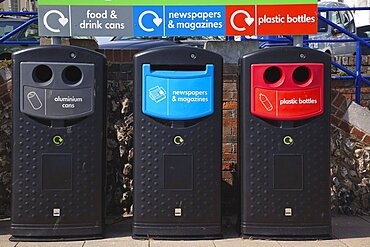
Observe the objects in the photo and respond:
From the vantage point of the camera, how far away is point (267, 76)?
17.7 ft

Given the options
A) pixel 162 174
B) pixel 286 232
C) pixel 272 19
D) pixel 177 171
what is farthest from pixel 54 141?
pixel 272 19

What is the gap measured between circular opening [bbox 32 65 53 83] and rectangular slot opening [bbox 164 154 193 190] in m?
1.21

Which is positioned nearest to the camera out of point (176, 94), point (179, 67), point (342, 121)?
point (176, 94)

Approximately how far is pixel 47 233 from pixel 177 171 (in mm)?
1193

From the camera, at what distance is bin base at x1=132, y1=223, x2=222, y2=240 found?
17.3 ft

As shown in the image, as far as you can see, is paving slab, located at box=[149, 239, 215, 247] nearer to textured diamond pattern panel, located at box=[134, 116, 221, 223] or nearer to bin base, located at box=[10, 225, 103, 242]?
textured diamond pattern panel, located at box=[134, 116, 221, 223]

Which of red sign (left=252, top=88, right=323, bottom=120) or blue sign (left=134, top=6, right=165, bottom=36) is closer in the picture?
red sign (left=252, top=88, right=323, bottom=120)

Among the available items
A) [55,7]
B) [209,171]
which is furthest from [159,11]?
[209,171]

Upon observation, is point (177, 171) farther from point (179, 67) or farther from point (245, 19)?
point (245, 19)

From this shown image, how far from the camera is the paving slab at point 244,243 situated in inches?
207

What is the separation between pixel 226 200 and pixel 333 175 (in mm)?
1165

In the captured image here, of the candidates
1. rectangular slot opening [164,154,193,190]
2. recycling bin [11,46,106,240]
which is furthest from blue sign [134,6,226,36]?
rectangular slot opening [164,154,193,190]

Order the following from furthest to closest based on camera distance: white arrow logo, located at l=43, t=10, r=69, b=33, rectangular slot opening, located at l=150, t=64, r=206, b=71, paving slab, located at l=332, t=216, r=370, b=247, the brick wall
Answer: the brick wall → white arrow logo, located at l=43, t=10, r=69, b=33 → paving slab, located at l=332, t=216, r=370, b=247 → rectangular slot opening, located at l=150, t=64, r=206, b=71

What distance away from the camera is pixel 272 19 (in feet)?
20.2
